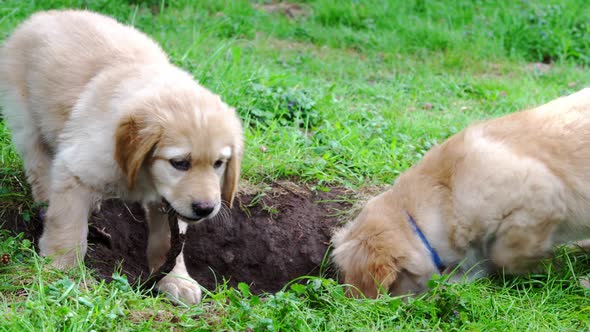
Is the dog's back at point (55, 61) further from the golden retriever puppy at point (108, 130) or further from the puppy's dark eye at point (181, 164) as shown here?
the puppy's dark eye at point (181, 164)

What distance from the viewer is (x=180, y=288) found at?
398 cm

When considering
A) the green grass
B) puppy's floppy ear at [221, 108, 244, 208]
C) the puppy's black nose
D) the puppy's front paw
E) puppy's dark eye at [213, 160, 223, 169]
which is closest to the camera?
the green grass

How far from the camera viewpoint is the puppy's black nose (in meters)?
3.43

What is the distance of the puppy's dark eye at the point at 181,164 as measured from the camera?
351 centimetres

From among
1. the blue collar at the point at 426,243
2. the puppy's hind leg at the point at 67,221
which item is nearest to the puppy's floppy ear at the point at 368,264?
the blue collar at the point at 426,243

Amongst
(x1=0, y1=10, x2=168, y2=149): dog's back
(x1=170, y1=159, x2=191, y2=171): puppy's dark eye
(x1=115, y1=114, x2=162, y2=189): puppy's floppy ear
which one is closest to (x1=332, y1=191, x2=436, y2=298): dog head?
(x1=170, y1=159, x2=191, y2=171): puppy's dark eye

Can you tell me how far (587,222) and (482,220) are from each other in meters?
0.58

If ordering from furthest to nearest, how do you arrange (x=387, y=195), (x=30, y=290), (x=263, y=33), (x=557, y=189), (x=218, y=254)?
1. (x=263, y=33)
2. (x=218, y=254)
3. (x=387, y=195)
4. (x=557, y=189)
5. (x=30, y=290)

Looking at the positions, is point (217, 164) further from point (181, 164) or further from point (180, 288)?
point (180, 288)

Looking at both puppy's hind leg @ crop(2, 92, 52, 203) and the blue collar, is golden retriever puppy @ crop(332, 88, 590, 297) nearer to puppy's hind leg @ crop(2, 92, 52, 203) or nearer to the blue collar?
the blue collar

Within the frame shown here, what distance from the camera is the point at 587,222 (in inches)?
154

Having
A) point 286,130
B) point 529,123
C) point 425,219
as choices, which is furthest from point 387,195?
point 286,130

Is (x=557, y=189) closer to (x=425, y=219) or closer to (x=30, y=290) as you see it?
(x=425, y=219)

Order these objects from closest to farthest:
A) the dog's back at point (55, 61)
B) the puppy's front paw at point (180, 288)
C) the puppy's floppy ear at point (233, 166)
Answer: the puppy's floppy ear at point (233, 166) → the puppy's front paw at point (180, 288) → the dog's back at point (55, 61)
